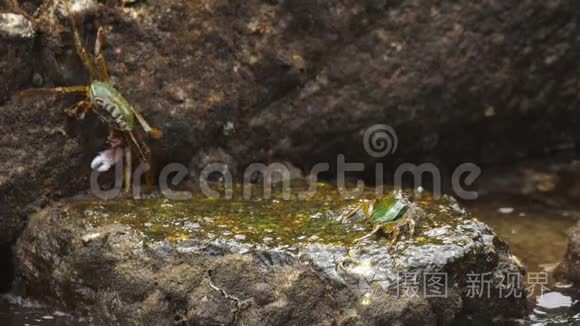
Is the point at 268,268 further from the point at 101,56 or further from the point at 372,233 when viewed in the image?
the point at 101,56

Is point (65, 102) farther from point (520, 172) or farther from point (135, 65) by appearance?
point (520, 172)

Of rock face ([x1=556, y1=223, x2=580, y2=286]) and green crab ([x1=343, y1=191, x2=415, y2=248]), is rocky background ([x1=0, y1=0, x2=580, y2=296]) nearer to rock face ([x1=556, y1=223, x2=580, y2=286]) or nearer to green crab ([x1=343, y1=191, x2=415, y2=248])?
green crab ([x1=343, y1=191, x2=415, y2=248])

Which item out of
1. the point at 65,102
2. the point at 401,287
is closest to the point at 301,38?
the point at 65,102

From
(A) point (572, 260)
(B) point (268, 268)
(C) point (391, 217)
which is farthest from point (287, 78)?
(A) point (572, 260)

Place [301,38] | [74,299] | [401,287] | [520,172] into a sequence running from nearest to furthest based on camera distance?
[401,287] < [74,299] < [301,38] < [520,172]

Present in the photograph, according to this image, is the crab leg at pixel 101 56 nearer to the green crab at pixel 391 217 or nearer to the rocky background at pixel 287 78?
the rocky background at pixel 287 78

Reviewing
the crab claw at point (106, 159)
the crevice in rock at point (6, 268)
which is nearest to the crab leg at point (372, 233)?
the crab claw at point (106, 159)
